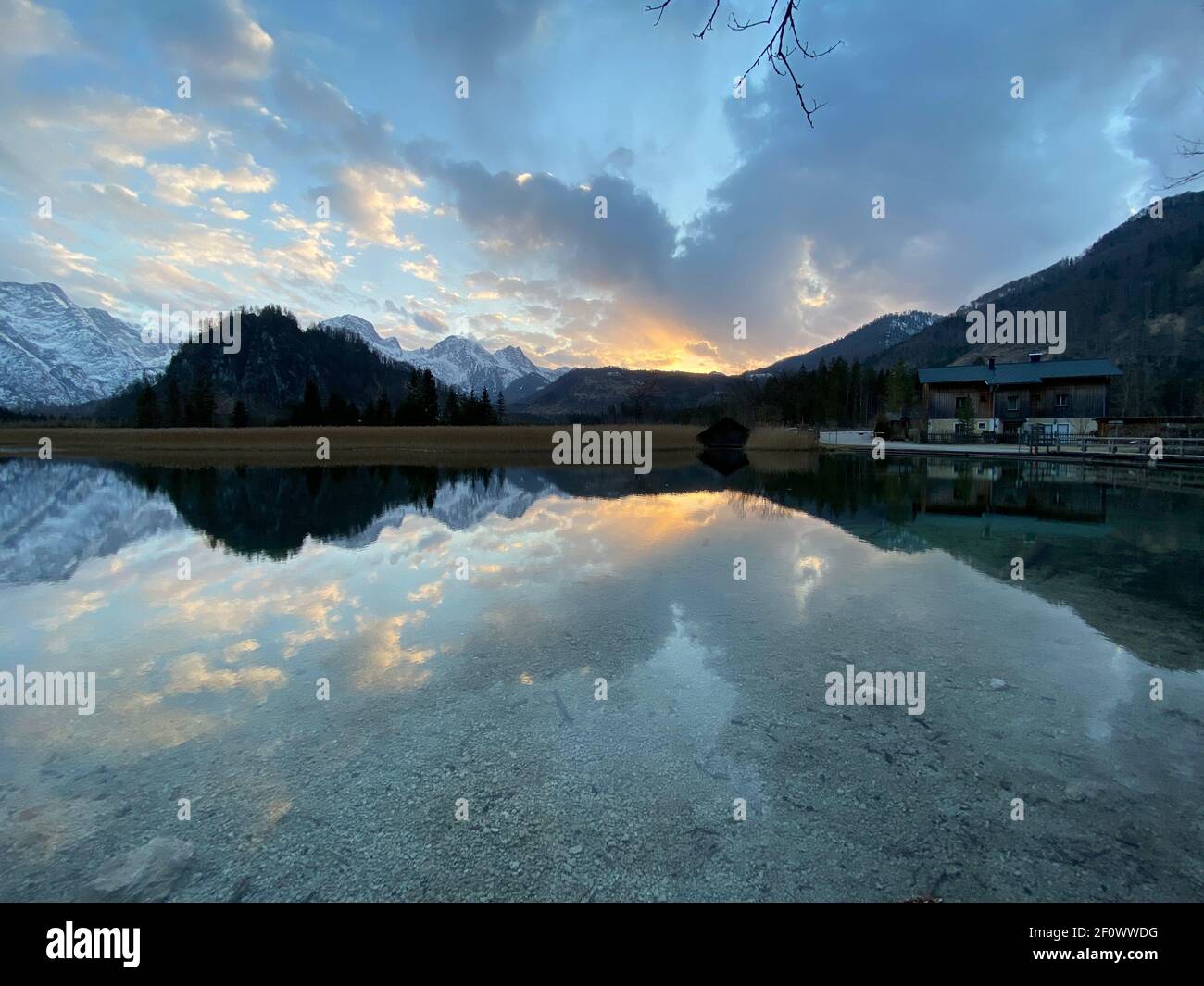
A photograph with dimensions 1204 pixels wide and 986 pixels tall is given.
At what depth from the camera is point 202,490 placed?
27.1 metres

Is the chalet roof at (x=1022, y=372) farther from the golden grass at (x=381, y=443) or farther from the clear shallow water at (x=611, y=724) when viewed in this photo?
the clear shallow water at (x=611, y=724)

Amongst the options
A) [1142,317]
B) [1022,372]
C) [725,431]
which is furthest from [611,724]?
[1142,317]

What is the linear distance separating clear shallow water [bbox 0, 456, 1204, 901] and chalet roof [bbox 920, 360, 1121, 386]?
5405cm

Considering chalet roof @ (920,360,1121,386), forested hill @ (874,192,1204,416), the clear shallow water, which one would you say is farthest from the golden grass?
forested hill @ (874,192,1204,416)

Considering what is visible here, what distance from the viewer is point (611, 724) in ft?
17.2

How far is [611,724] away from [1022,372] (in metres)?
71.2

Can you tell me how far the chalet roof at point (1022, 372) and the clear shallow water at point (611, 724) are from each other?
54.0 metres

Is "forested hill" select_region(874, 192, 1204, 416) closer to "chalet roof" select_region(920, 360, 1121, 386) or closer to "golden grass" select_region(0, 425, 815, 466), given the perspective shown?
"chalet roof" select_region(920, 360, 1121, 386)

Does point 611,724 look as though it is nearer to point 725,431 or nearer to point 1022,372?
point 725,431

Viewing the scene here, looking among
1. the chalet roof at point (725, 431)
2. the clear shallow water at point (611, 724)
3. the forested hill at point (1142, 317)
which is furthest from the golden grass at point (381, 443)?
the forested hill at point (1142, 317)

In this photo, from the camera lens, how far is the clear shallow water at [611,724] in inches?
135

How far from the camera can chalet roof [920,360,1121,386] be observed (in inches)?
2124
